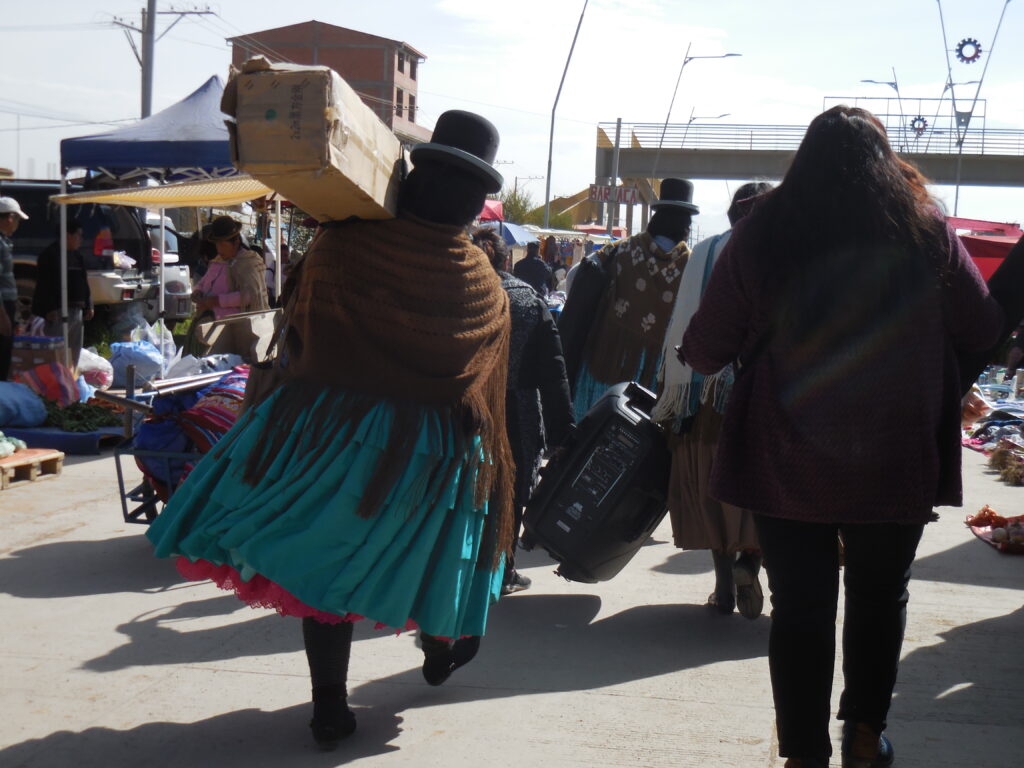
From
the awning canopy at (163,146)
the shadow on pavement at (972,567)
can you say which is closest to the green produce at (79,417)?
the awning canopy at (163,146)

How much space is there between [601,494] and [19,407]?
5608 millimetres

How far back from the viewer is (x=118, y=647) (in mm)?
4109

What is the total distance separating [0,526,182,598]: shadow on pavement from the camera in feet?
16.0

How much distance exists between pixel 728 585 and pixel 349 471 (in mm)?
2230

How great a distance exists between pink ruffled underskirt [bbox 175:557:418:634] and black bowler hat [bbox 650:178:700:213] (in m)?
2.88

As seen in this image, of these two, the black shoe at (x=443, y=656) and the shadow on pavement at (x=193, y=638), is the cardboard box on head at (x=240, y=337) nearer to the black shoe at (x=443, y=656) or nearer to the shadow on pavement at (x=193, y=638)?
the shadow on pavement at (x=193, y=638)

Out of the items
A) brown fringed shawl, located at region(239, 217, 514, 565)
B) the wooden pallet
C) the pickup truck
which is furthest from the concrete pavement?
the pickup truck

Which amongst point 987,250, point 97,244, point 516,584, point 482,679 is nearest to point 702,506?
point 516,584

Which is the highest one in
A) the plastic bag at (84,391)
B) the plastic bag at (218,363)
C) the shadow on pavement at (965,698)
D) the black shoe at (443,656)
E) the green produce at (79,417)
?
the plastic bag at (218,363)

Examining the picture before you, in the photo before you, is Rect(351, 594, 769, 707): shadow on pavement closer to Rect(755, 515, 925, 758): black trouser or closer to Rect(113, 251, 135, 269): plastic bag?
Rect(755, 515, 925, 758): black trouser

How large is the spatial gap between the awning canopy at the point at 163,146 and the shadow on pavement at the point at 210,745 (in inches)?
275

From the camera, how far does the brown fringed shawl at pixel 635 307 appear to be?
5.50 m

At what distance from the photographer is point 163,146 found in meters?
9.66

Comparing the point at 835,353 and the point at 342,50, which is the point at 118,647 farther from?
the point at 342,50
